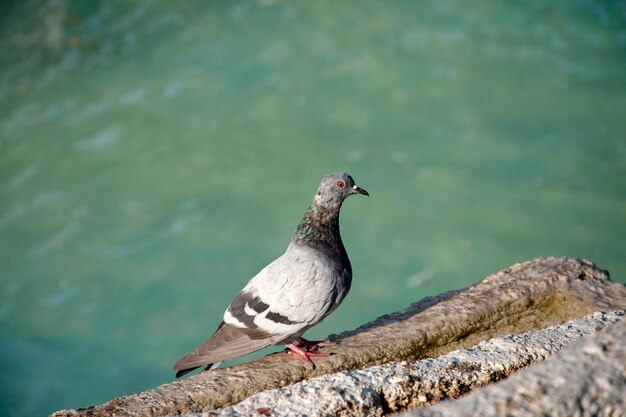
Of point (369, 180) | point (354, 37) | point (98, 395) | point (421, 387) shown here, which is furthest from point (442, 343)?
point (354, 37)

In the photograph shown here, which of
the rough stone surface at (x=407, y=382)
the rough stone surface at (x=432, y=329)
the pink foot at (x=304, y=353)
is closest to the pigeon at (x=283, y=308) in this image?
the pink foot at (x=304, y=353)

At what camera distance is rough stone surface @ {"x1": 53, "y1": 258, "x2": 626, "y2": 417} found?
407cm

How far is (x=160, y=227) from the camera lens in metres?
11.4

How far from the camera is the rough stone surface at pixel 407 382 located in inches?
139

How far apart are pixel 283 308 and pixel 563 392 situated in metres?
2.10

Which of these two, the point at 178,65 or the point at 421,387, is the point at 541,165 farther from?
the point at 421,387

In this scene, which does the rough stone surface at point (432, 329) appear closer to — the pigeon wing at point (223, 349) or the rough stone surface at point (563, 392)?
the pigeon wing at point (223, 349)

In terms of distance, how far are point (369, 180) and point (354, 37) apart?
3780 mm

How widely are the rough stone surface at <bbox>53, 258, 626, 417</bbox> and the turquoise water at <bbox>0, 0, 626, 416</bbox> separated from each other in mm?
4695

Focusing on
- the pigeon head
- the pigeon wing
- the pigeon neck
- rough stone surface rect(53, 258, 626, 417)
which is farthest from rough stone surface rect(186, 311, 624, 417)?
the pigeon head

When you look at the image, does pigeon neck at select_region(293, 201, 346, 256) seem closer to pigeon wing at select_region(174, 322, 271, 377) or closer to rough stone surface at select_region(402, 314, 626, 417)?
pigeon wing at select_region(174, 322, 271, 377)

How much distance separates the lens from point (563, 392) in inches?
108

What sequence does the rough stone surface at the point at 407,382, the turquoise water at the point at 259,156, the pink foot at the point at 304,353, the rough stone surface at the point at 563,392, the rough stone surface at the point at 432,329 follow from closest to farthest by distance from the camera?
1. the rough stone surface at the point at 563,392
2. the rough stone surface at the point at 407,382
3. the rough stone surface at the point at 432,329
4. the pink foot at the point at 304,353
5. the turquoise water at the point at 259,156

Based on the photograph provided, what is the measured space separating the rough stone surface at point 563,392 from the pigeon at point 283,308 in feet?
5.86
